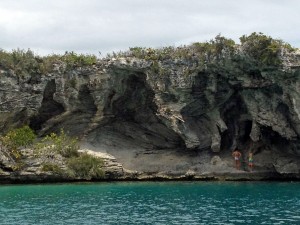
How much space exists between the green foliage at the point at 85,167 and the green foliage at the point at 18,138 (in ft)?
14.9

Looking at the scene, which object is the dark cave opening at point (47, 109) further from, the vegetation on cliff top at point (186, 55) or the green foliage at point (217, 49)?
the green foliage at point (217, 49)

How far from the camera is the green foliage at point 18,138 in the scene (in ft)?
152

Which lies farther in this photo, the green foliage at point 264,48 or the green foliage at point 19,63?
the green foliage at point 19,63

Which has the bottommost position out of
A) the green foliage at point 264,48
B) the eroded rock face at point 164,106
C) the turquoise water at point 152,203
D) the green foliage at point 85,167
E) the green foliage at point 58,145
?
the turquoise water at point 152,203

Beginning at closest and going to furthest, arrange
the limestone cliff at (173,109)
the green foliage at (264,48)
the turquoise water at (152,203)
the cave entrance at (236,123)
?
the turquoise water at (152,203) → the green foliage at (264,48) → the limestone cliff at (173,109) → the cave entrance at (236,123)

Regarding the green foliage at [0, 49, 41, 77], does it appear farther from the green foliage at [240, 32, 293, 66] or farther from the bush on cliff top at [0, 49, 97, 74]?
the green foliage at [240, 32, 293, 66]

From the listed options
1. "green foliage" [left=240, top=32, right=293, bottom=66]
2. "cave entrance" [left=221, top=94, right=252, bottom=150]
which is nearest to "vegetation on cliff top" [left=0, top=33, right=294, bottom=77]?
"green foliage" [left=240, top=32, right=293, bottom=66]

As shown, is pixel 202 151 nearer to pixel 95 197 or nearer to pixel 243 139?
pixel 243 139

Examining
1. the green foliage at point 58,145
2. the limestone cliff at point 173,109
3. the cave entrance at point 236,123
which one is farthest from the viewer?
the cave entrance at point 236,123

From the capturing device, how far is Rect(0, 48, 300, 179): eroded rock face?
154 ft

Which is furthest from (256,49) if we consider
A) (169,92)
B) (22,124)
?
(22,124)

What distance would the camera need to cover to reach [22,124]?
4950 centimetres

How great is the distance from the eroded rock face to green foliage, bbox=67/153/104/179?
4.39 m

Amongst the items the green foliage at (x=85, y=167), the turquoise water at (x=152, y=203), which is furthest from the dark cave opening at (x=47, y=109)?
the turquoise water at (x=152, y=203)
